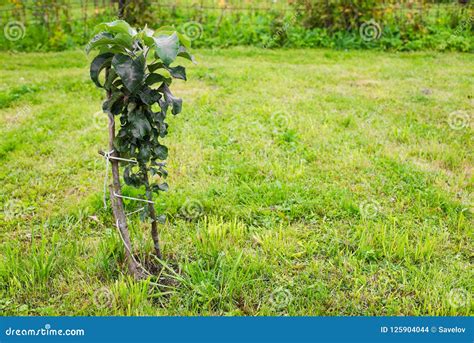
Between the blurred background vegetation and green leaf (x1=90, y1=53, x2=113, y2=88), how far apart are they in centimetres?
754

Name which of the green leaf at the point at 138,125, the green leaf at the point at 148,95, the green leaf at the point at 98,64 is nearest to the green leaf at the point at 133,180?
the green leaf at the point at 138,125

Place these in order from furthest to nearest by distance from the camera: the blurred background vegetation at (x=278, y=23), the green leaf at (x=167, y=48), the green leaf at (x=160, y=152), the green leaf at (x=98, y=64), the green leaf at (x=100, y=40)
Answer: the blurred background vegetation at (x=278, y=23) → the green leaf at (x=160, y=152) → the green leaf at (x=98, y=64) → the green leaf at (x=100, y=40) → the green leaf at (x=167, y=48)

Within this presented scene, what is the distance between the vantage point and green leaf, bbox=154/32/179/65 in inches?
92.8

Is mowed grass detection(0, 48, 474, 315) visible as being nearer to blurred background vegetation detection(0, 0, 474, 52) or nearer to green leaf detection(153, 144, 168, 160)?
green leaf detection(153, 144, 168, 160)

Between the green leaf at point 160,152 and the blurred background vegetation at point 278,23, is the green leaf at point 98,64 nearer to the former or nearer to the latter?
the green leaf at point 160,152

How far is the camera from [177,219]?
390 cm

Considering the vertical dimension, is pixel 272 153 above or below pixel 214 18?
below

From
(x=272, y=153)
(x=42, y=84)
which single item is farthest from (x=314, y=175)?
(x=42, y=84)

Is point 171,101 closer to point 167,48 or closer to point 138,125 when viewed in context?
point 138,125

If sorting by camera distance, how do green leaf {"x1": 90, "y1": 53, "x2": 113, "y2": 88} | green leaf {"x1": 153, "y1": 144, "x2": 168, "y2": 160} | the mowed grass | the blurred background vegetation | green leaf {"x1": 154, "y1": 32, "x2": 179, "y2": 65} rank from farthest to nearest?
the blurred background vegetation → the mowed grass → green leaf {"x1": 153, "y1": 144, "x2": 168, "y2": 160} → green leaf {"x1": 90, "y1": 53, "x2": 113, "y2": 88} → green leaf {"x1": 154, "y1": 32, "x2": 179, "y2": 65}

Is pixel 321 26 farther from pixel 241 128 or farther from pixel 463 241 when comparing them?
pixel 463 241

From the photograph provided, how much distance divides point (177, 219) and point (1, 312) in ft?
4.74

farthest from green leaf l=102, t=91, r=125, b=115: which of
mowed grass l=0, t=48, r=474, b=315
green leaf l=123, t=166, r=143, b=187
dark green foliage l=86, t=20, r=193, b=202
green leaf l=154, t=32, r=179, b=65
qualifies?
mowed grass l=0, t=48, r=474, b=315

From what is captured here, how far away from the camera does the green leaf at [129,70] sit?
252cm
